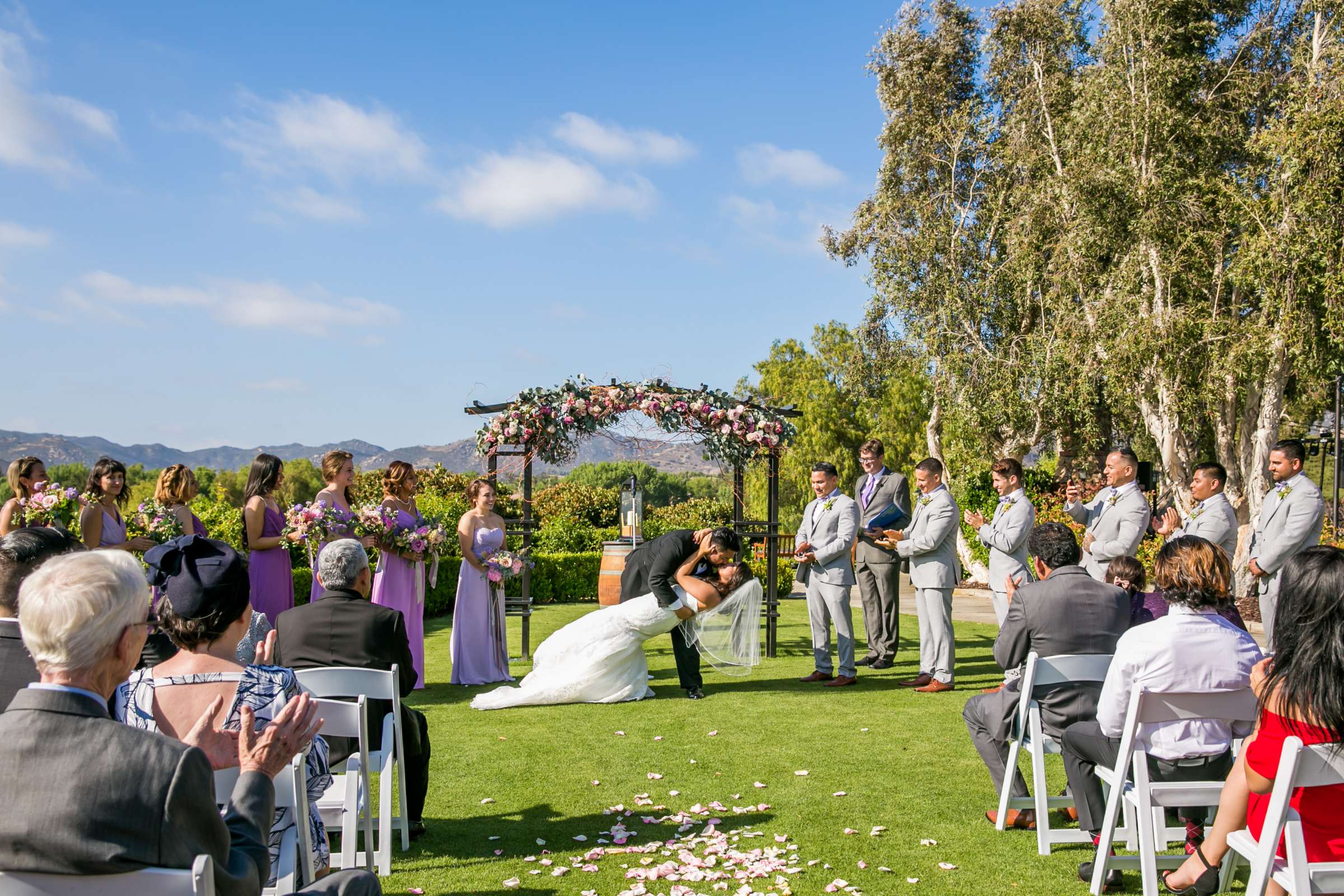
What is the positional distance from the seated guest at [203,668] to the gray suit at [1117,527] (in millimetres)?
6123

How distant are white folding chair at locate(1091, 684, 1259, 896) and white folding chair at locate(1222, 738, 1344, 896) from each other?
732 millimetres

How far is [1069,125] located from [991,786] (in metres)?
19.3

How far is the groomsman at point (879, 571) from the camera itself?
9.53 meters

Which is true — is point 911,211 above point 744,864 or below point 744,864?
above

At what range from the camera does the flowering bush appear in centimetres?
1001

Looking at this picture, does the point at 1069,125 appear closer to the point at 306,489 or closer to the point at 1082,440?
the point at 1082,440

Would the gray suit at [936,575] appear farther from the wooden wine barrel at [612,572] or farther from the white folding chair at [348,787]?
the white folding chair at [348,787]

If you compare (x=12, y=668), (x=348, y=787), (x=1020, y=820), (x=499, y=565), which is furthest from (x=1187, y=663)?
(x=499, y=565)

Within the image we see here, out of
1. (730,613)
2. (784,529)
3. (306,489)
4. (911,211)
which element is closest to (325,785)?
(730,613)

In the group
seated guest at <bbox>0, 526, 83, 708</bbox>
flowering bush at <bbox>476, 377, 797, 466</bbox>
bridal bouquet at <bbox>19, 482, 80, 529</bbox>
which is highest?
flowering bush at <bbox>476, 377, 797, 466</bbox>

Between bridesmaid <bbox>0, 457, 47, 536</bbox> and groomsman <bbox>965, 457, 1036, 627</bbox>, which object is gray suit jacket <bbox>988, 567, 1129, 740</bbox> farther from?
bridesmaid <bbox>0, 457, 47, 536</bbox>

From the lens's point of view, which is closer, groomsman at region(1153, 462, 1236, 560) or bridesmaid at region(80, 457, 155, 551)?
groomsman at region(1153, 462, 1236, 560)

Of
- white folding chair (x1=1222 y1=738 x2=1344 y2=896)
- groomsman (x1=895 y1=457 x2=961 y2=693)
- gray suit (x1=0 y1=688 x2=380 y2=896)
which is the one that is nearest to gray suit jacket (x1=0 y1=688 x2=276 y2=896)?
gray suit (x1=0 y1=688 x2=380 y2=896)

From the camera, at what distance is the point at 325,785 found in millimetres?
3703
